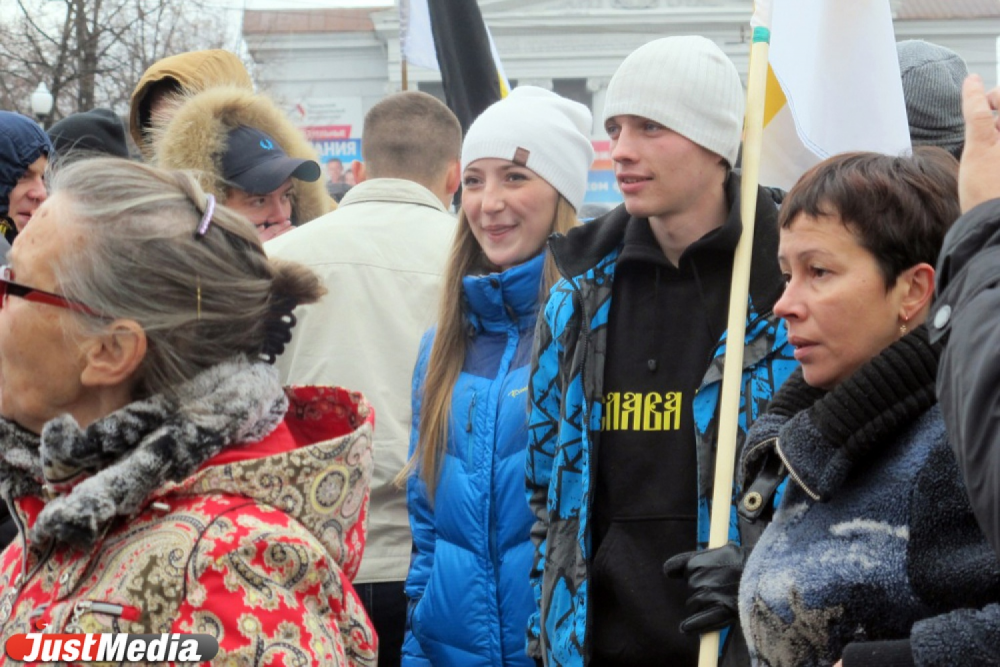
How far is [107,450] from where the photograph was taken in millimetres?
2205

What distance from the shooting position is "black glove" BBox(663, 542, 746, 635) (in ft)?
8.86

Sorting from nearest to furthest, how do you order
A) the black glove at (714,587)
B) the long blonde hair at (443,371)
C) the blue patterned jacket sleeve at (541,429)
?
the black glove at (714,587), the blue patterned jacket sleeve at (541,429), the long blonde hair at (443,371)

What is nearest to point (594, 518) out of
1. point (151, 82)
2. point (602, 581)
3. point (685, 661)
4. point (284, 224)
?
point (602, 581)

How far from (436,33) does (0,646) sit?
4.38 m

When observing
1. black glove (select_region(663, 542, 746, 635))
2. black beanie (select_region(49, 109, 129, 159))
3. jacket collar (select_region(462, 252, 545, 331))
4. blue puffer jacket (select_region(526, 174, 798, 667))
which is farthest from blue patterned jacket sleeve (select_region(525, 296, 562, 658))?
black beanie (select_region(49, 109, 129, 159))

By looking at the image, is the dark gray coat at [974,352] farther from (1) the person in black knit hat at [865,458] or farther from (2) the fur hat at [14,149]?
(2) the fur hat at [14,149]

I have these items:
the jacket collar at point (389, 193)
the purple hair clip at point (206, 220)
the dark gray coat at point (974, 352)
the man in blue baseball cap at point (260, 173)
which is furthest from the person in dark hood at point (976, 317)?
the man in blue baseball cap at point (260, 173)

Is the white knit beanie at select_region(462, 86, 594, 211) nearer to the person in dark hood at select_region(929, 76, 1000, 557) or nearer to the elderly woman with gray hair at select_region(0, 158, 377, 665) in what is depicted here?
the elderly woman with gray hair at select_region(0, 158, 377, 665)

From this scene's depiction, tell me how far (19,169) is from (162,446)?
9.61 feet

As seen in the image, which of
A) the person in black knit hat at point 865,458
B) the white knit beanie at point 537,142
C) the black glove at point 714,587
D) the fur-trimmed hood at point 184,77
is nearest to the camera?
the person in black knit hat at point 865,458

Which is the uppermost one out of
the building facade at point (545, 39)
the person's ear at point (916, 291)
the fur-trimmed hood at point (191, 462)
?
the building facade at point (545, 39)

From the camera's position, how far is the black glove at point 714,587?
2701mm

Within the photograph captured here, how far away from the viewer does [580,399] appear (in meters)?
3.25

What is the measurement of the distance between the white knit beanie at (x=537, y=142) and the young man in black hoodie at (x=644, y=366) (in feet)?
1.74
